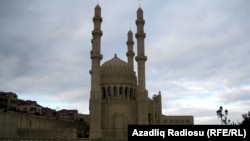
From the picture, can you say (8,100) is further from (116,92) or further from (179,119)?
(179,119)

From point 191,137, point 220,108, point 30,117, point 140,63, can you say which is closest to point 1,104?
point 30,117

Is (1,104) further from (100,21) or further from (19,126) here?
(100,21)

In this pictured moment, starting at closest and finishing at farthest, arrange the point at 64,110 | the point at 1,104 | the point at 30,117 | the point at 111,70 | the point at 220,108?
the point at 220,108 → the point at 30,117 → the point at 111,70 → the point at 1,104 → the point at 64,110

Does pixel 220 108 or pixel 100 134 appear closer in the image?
pixel 220 108

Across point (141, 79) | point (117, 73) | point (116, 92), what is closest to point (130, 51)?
point (117, 73)

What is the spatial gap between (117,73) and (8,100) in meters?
35.6

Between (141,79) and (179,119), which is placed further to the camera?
(179,119)

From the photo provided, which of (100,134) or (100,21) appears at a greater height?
(100,21)

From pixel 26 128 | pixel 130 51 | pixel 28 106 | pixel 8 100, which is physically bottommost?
pixel 26 128

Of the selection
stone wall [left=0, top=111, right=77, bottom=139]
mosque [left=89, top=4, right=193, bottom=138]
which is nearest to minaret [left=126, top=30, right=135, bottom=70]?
mosque [left=89, top=4, right=193, bottom=138]

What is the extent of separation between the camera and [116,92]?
64188 mm

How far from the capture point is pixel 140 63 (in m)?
62.3

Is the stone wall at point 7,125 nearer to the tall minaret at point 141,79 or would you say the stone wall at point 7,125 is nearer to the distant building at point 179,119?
the tall minaret at point 141,79

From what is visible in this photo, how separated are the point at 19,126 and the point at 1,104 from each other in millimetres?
31112
